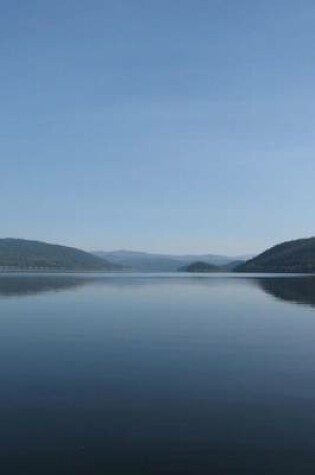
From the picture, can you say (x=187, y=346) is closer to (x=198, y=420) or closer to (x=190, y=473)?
(x=198, y=420)

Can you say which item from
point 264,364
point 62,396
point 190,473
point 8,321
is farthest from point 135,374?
point 8,321

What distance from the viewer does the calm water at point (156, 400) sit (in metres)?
15.0

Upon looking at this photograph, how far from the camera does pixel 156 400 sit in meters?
20.9

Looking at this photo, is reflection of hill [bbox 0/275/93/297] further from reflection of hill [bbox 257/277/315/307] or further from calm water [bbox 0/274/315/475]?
calm water [bbox 0/274/315/475]

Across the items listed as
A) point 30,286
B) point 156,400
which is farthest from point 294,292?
point 156,400

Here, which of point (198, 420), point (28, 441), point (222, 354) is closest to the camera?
point (28, 441)

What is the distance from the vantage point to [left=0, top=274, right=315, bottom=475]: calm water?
49.2 ft

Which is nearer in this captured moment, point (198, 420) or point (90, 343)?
point (198, 420)

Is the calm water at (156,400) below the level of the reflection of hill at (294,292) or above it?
below

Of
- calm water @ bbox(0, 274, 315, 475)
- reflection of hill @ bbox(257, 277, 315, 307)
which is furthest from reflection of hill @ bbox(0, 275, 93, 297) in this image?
calm water @ bbox(0, 274, 315, 475)

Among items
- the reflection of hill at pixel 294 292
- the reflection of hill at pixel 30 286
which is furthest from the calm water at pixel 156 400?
the reflection of hill at pixel 30 286

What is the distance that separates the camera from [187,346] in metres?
33.9

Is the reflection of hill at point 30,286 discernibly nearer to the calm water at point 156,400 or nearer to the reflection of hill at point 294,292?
the reflection of hill at point 294,292

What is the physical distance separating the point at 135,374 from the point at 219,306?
38863 mm
